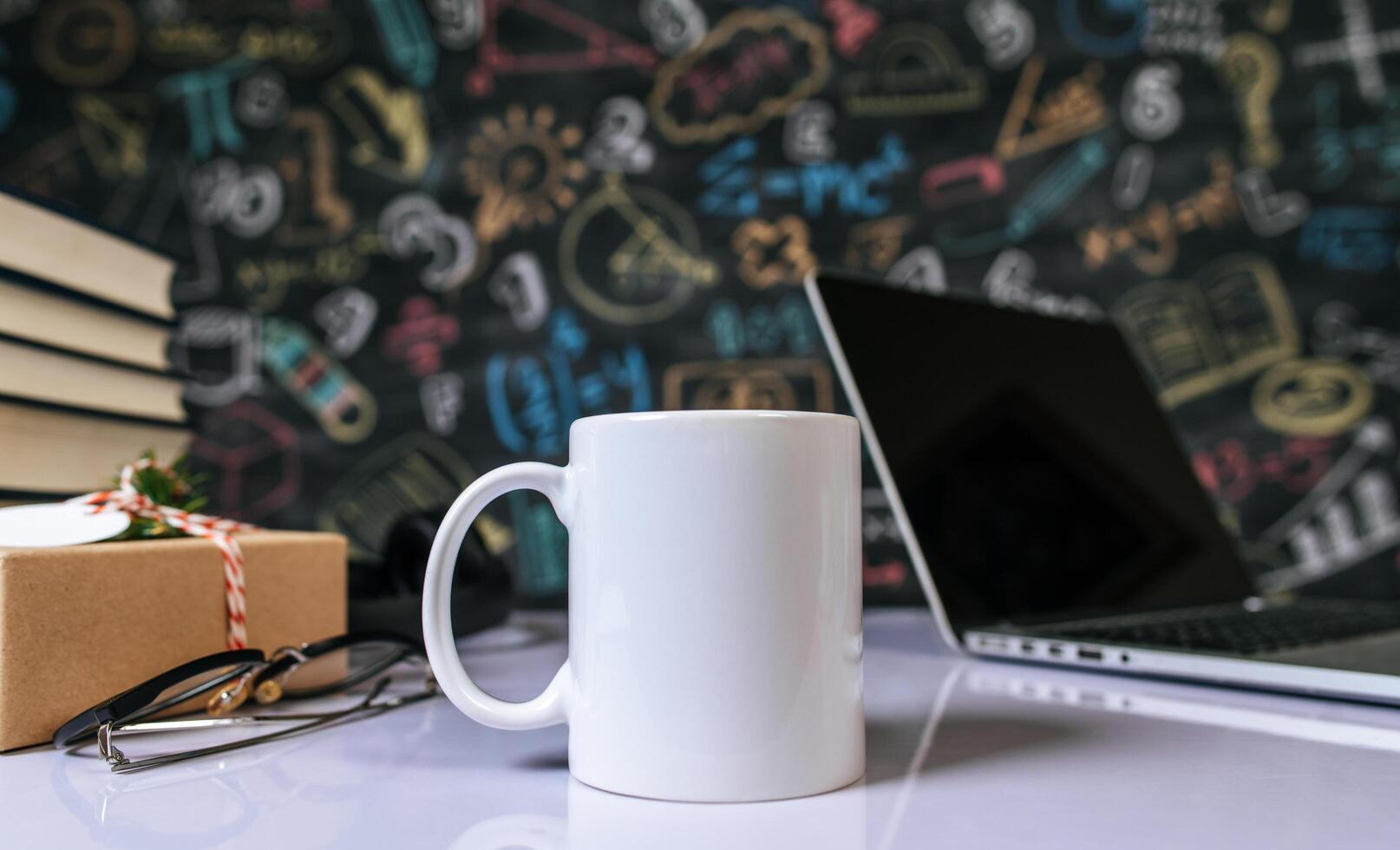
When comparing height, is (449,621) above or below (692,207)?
below

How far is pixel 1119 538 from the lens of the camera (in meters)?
0.80

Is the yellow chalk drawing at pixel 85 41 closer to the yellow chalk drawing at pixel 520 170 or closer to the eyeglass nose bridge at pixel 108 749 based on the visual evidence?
the yellow chalk drawing at pixel 520 170

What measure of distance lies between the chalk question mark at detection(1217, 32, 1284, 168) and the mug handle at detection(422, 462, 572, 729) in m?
0.96

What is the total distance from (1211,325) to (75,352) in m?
1.03

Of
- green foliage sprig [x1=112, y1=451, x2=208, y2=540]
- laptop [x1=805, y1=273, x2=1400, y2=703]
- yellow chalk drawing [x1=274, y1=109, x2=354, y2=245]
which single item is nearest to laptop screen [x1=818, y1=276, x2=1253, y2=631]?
laptop [x1=805, y1=273, x2=1400, y2=703]

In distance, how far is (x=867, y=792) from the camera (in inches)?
14.0

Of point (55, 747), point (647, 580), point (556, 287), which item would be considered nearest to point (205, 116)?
point (556, 287)

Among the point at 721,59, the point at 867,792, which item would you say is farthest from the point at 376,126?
the point at 867,792

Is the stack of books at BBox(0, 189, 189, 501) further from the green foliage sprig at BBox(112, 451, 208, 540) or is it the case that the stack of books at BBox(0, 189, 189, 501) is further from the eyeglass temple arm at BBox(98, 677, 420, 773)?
the eyeglass temple arm at BBox(98, 677, 420, 773)

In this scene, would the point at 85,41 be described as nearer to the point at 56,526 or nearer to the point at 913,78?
the point at 56,526

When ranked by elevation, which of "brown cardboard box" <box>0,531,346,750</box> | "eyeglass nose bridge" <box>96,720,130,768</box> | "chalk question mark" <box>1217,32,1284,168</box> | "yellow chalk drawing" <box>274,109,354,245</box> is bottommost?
"eyeglass nose bridge" <box>96,720,130,768</box>

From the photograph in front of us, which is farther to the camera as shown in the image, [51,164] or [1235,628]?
[51,164]

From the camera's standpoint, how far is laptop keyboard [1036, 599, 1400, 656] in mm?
596

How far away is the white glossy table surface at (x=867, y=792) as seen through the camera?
0.31 metres
